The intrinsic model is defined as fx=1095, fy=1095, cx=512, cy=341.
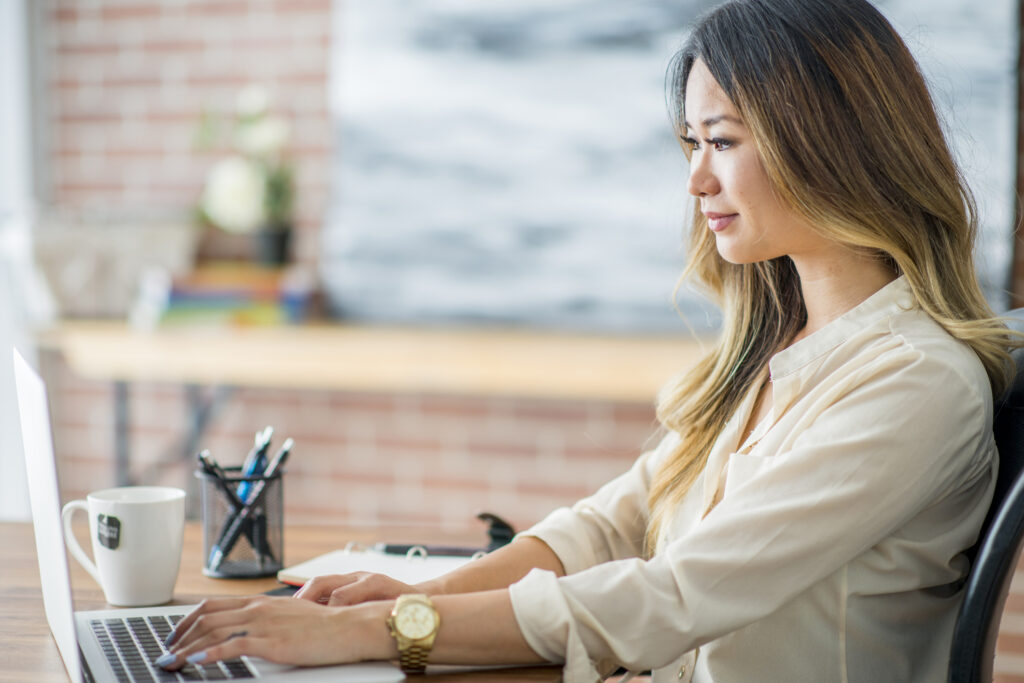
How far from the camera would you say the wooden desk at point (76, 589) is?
97 cm

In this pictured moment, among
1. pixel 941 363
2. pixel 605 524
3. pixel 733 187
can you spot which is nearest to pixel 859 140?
pixel 733 187

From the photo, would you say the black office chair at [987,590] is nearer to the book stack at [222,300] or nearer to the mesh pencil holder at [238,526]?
the mesh pencil holder at [238,526]

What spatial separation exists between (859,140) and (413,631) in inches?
25.6

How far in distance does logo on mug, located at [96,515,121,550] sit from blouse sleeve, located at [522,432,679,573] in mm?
450

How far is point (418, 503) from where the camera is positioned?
3072 millimetres

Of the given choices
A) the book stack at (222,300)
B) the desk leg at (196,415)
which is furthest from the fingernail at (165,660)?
the desk leg at (196,415)

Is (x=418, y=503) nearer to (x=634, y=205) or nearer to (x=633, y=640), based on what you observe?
(x=634, y=205)

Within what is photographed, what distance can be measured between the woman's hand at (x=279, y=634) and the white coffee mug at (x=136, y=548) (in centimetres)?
18

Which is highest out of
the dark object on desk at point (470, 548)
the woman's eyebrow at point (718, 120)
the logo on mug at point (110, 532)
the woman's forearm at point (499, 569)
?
the woman's eyebrow at point (718, 120)

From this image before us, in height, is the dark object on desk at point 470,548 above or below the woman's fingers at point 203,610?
below

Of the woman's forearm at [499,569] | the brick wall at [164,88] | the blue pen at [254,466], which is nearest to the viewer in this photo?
the woman's forearm at [499,569]

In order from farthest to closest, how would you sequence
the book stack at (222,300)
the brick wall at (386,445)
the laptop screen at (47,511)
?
the brick wall at (386,445), the book stack at (222,300), the laptop screen at (47,511)

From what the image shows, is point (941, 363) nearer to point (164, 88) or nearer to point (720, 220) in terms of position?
point (720, 220)

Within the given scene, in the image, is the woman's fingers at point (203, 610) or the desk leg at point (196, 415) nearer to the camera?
the woman's fingers at point (203, 610)
